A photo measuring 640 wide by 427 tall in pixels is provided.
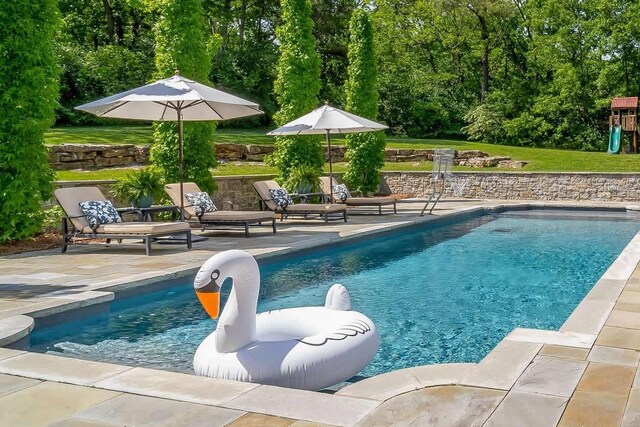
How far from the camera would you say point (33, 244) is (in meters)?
9.27

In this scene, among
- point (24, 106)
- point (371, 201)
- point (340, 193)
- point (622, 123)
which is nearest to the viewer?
point (24, 106)

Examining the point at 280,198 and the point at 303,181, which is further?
the point at 303,181

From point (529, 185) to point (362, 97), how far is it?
530 cm

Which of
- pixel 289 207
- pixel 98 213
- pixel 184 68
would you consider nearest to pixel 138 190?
pixel 98 213

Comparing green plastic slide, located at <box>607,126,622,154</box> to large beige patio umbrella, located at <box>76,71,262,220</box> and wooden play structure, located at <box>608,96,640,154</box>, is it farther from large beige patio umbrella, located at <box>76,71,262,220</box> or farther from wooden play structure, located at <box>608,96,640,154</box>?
large beige patio umbrella, located at <box>76,71,262,220</box>

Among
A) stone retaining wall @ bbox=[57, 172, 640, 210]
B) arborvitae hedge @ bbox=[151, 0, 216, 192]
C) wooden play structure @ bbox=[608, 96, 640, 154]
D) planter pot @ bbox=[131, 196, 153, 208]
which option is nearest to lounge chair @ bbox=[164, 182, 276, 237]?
planter pot @ bbox=[131, 196, 153, 208]

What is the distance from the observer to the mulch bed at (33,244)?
8.86m

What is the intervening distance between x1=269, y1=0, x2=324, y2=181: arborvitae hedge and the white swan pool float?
10.6 metres

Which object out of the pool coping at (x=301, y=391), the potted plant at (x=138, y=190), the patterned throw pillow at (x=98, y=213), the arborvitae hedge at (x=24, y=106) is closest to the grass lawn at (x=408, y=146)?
the potted plant at (x=138, y=190)

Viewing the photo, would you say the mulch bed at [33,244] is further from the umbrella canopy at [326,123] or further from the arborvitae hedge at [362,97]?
the arborvitae hedge at [362,97]

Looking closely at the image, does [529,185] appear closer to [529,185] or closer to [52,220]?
[529,185]

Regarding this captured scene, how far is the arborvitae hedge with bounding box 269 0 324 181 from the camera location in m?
14.6

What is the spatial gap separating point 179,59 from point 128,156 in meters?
5.12

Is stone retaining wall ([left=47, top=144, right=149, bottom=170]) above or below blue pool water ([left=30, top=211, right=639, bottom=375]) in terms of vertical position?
above
